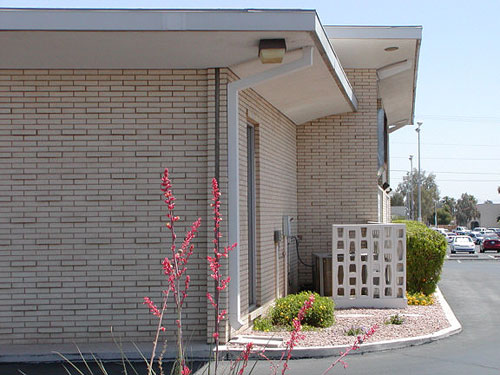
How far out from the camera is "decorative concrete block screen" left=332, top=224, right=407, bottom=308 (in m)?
12.3

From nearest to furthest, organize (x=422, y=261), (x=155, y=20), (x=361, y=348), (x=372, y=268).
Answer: (x=155, y=20)
(x=361, y=348)
(x=372, y=268)
(x=422, y=261)

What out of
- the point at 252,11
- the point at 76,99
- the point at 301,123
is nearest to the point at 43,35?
the point at 76,99

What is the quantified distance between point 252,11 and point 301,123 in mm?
7070

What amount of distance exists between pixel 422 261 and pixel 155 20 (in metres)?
8.01

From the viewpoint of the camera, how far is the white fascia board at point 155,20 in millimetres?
7539

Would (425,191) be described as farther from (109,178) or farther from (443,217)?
(109,178)

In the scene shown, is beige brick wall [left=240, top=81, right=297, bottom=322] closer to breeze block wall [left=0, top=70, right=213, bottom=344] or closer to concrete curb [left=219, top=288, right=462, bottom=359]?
breeze block wall [left=0, top=70, right=213, bottom=344]

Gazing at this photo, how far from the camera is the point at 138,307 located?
9.04 metres

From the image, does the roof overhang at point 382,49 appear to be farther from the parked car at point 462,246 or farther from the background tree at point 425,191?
the background tree at point 425,191

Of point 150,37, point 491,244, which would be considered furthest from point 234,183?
point 491,244

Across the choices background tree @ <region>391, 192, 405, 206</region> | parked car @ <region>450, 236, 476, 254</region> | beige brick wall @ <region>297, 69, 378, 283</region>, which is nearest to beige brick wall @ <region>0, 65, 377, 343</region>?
beige brick wall @ <region>297, 69, 378, 283</region>

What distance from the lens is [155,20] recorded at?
25.2ft

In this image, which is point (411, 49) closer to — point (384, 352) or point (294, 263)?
point (294, 263)

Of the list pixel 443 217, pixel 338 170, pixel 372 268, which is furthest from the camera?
pixel 443 217
